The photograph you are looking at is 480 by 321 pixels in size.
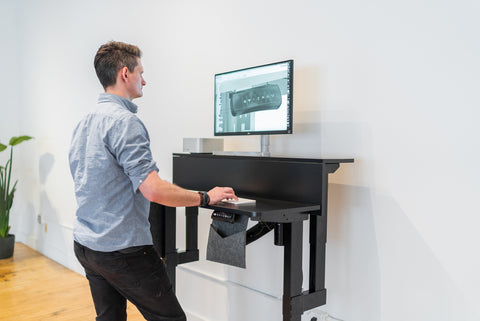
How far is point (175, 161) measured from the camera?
270 centimetres

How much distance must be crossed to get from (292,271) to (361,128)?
0.67 meters

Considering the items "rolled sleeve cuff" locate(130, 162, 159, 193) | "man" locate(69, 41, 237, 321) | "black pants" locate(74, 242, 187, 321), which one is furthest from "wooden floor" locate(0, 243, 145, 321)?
"rolled sleeve cuff" locate(130, 162, 159, 193)

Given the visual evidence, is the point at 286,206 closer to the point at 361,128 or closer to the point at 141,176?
the point at 361,128

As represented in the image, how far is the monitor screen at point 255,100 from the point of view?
2.05m

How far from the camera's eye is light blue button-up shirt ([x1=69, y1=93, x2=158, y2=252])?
1.59 metres

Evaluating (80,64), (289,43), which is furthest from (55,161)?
(289,43)

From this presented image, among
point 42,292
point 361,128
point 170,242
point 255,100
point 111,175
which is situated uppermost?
point 255,100

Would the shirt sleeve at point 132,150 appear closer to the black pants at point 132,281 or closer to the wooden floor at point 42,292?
the black pants at point 132,281

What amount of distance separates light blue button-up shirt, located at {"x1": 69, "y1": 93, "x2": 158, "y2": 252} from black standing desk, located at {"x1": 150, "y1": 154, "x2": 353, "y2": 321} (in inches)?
14.3

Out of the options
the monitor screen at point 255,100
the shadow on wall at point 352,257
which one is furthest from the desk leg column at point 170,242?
the shadow on wall at point 352,257

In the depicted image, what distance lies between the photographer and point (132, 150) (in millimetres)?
1581

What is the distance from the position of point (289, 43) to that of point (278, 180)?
2.27 ft

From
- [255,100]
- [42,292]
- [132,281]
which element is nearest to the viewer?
[132,281]

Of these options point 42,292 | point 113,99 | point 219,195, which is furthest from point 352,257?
point 42,292
